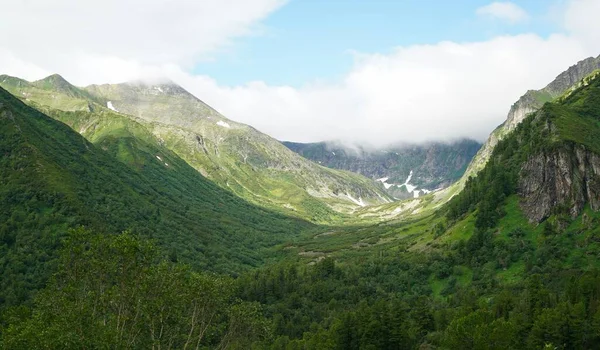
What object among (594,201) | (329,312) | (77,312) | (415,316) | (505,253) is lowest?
(329,312)

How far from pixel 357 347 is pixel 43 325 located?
9556 cm

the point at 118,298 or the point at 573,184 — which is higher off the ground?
the point at 573,184

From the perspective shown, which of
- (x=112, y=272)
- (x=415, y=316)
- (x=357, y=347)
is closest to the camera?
(x=112, y=272)

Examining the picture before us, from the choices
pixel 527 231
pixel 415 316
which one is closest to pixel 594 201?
pixel 527 231

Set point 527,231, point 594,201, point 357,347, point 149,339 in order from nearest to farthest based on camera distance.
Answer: point 149,339 < point 357,347 < point 594,201 < point 527,231

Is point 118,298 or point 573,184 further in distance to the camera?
point 573,184

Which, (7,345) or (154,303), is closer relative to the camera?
(7,345)

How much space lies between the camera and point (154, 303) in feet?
240

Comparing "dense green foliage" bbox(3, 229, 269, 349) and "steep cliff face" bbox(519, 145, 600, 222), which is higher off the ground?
"steep cliff face" bbox(519, 145, 600, 222)

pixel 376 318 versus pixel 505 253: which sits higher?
pixel 505 253

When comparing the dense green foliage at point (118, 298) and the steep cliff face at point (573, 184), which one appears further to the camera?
the steep cliff face at point (573, 184)

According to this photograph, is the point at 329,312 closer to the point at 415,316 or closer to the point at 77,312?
the point at 415,316

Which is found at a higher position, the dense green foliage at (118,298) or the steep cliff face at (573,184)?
the steep cliff face at (573,184)

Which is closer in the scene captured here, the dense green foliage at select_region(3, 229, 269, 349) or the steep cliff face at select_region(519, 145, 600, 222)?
the dense green foliage at select_region(3, 229, 269, 349)
